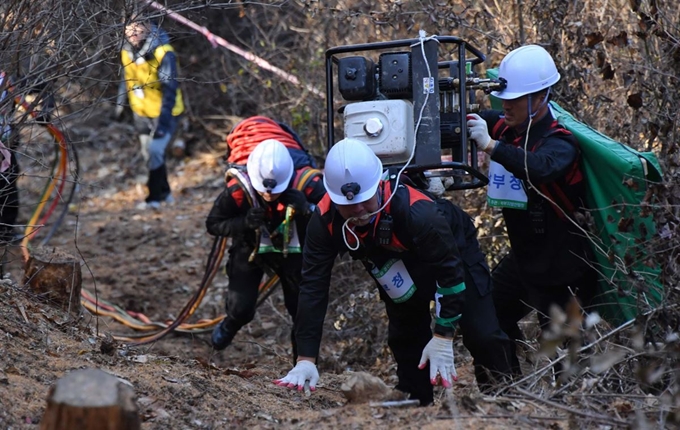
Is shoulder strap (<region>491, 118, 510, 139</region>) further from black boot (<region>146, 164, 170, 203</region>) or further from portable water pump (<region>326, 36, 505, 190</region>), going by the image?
black boot (<region>146, 164, 170, 203</region>)

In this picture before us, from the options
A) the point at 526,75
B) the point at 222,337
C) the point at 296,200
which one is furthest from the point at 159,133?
the point at 526,75

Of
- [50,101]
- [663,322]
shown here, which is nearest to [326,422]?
[663,322]

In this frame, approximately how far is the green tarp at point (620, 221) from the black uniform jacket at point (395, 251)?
0.89 meters

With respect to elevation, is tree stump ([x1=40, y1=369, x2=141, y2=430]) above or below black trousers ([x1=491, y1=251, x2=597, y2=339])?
above

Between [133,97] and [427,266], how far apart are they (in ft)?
24.3

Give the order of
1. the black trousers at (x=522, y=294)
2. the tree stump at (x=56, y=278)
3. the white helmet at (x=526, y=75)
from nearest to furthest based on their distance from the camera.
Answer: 1. the white helmet at (x=526, y=75)
2. the black trousers at (x=522, y=294)
3. the tree stump at (x=56, y=278)

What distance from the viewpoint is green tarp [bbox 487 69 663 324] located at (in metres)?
4.75

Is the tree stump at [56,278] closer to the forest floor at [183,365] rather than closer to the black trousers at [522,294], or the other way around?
the forest floor at [183,365]

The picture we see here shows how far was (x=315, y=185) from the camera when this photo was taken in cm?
643

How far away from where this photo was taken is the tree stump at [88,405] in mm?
3025

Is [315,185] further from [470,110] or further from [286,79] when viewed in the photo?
[286,79]

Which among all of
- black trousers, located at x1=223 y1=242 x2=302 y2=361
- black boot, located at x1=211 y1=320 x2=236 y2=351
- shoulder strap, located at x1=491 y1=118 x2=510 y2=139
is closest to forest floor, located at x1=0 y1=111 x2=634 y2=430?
black boot, located at x1=211 y1=320 x2=236 y2=351

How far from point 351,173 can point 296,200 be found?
1.95 meters

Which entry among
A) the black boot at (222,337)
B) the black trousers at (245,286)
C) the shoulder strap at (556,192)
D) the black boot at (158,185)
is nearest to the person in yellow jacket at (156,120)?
the black boot at (158,185)
